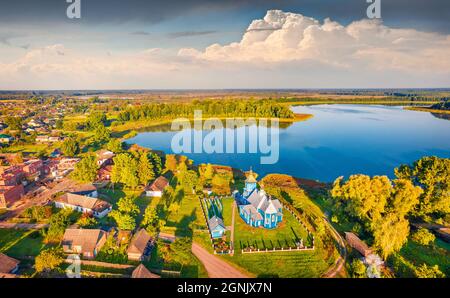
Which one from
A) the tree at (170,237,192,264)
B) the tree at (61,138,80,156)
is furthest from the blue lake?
the tree at (170,237,192,264)

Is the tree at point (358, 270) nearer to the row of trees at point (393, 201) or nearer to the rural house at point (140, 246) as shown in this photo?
the row of trees at point (393, 201)

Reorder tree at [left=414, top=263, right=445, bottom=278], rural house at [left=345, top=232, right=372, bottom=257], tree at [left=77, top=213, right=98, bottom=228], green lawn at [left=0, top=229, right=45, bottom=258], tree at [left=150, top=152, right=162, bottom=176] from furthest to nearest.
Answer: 1. tree at [left=150, top=152, right=162, bottom=176]
2. tree at [left=77, top=213, right=98, bottom=228]
3. green lawn at [left=0, top=229, right=45, bottom=258]
4. rural house at [left=345, top=232, right=372, bottom=257]
5. tree at [left=414, top=263, right=445, bottom=278]

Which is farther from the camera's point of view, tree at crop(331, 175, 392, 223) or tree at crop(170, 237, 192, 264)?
tree at crop(331, 175, 392, 223)

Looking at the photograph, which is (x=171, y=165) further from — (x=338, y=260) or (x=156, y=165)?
(x=338, y=260)

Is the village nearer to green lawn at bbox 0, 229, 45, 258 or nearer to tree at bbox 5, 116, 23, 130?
green lawn at bbox 0, 229, 45, 258
